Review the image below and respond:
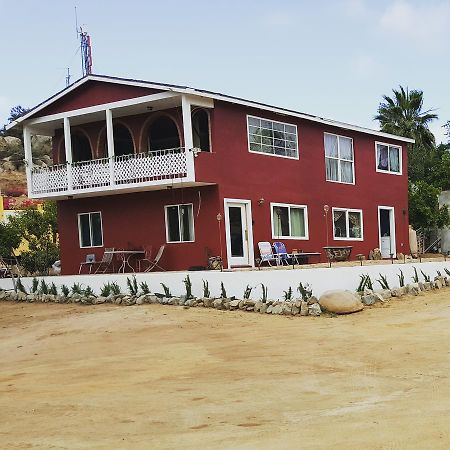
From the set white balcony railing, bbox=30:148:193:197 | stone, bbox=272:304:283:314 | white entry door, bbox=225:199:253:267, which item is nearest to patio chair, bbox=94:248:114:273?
white balcony railing, bbox=30:148:193:197

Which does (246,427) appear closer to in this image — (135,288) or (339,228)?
(135,288)

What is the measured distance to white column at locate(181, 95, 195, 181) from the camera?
17922mm

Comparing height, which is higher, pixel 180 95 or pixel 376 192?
pixel 180 95

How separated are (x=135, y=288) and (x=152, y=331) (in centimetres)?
436

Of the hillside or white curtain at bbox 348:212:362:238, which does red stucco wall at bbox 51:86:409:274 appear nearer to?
white curtain at bbox 348:212:362:238

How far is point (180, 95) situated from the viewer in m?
18.2

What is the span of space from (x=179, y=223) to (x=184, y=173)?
221 cm

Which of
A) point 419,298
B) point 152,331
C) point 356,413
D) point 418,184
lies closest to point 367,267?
point 419,298

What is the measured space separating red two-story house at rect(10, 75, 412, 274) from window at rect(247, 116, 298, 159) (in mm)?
46

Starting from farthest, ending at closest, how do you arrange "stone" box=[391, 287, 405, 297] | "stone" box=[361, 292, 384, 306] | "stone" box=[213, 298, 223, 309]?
"stone" box=[391, 287, 405, 297], "stone" box=[213, 298, 223, 309], "stone" box=[361, 292, 384, 306]

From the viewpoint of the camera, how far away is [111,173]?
1945 centimetres

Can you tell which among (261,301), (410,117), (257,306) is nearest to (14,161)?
(410,117)

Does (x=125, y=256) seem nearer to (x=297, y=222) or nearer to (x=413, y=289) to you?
(x=297, y=222)

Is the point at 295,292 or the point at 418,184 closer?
the point at 295,292
